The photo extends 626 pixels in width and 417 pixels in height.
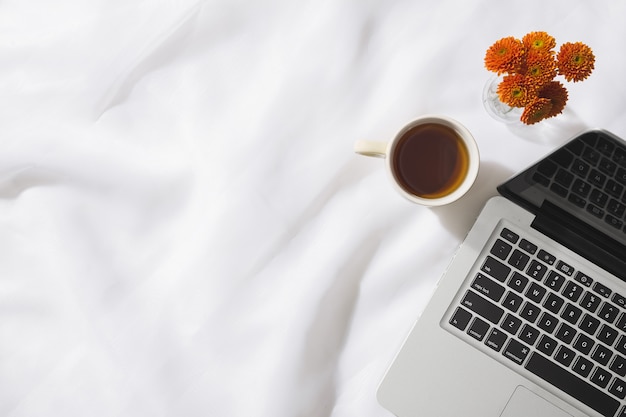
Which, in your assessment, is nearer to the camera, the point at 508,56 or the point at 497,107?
the point at 508,56

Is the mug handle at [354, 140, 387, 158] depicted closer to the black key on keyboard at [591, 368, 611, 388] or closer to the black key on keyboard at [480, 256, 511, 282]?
the black key on keyboard at [480, 256, 511, 282]

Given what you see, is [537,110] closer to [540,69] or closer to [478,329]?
[540,69]

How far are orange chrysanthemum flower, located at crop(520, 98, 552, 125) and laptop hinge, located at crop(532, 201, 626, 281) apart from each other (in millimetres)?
99

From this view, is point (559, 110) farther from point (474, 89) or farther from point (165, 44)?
point (165, 44)

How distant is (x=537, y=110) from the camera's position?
0.54 m

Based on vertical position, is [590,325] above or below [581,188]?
below

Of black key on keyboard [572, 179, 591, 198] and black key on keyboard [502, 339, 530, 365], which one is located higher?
black key on keyboard [572, 179, 591, 198]

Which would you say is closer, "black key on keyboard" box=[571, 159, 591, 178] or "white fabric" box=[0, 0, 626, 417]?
"black key on keyboard" box=[571, 159, 591, 178]

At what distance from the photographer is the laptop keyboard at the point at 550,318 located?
1.99 feet

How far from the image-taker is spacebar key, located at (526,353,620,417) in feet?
2.00

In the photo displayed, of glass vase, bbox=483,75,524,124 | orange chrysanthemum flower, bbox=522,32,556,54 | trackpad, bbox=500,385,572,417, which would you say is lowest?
trackpad, bbox=500,385,572,417

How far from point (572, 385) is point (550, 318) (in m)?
0.07

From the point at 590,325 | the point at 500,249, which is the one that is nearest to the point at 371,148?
the point at 500,249

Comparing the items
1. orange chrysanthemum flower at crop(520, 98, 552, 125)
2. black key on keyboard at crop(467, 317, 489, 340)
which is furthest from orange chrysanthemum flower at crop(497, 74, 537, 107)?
black key on keyboard at crop(467, 317, 489, 340)
